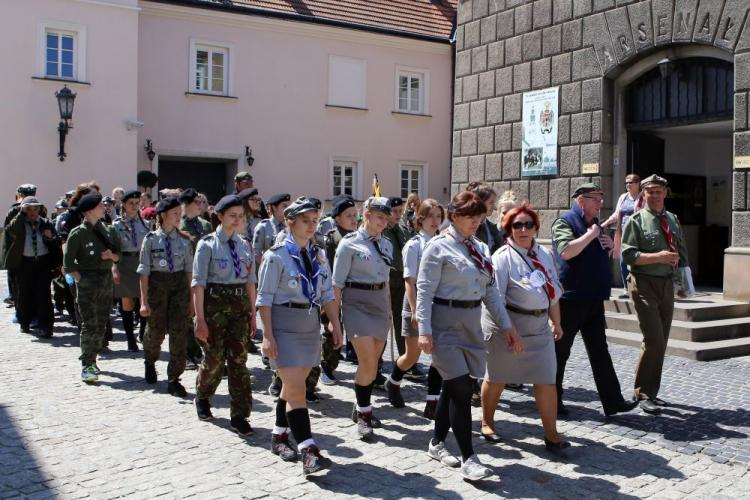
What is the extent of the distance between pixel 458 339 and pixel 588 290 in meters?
1.82

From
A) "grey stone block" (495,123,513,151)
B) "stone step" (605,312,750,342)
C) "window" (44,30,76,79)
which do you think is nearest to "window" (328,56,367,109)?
"window" (44,30,76,79)

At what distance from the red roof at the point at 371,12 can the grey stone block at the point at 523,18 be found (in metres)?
11.1

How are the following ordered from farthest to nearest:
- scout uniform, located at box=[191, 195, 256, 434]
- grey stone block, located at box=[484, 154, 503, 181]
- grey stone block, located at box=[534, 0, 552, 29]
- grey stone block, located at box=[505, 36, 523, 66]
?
1. grey stone block, located at box=[484, 154, 503, 181]
2. grey stone block, located at box=[505, 36, 523, 66]
3. grey stone block, located at box=[534, 0, 552, 29]
4. scout uniform, located at box=[191, 195, 256, 434]

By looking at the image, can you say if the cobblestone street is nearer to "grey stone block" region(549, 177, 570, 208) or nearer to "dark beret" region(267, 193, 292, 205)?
"dark beret" region(267, 193, 292, 205)

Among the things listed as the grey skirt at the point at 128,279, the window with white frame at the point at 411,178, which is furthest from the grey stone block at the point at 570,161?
the window with white frame at the point at 411,178

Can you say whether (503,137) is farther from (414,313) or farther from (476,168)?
(414,313)

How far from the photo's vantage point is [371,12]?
26.2m

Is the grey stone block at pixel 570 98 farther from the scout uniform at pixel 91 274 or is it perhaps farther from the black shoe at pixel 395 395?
the scout uniform at pixel 91 274

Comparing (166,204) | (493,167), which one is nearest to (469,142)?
(493,167)

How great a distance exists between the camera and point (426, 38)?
26.5 meters

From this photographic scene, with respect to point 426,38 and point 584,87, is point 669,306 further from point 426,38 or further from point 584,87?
point 426,38

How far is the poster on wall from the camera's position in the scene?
13883 mm

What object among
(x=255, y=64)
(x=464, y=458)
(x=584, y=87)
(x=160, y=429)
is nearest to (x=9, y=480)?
(x=160, y=429)

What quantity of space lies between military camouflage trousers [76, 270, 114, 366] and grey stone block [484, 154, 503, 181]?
27.8 feet
